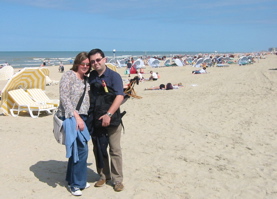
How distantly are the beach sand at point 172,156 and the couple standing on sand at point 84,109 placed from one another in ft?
1.29

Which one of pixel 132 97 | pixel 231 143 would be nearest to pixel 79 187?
pixel 231 143

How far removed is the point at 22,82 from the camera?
847 cm

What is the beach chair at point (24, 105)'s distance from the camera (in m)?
7.96

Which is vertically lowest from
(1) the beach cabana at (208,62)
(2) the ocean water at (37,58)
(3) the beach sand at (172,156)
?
(2) the ocean water at (37,58)

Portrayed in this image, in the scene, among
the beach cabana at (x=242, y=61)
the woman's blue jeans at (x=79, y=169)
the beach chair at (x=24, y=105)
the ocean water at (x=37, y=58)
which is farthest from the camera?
the ocean water at (x=37, y=58)

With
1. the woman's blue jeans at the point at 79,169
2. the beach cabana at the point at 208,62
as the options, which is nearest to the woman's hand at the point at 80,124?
the woman's blue jeans at the point at 79,169

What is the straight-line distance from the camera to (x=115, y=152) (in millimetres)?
3561

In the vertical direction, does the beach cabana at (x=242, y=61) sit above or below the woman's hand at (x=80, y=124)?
below

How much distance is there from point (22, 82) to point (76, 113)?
5666mm

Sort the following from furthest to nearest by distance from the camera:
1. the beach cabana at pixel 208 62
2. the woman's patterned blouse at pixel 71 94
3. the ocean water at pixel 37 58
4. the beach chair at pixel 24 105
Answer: the ocean water at pixel 37 58
the beach cabana at pixel 208 62
the beach chair at pixel 24 105
the woman's patterned blouse at pixel 71 94

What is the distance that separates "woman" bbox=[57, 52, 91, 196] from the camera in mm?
3339

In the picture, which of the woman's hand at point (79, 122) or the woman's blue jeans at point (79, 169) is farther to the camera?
the woman's blue jeans at point (79, 169)

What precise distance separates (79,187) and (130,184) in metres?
0.62

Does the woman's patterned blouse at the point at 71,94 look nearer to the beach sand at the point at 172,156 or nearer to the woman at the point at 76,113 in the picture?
the woman at the point at 76,113
